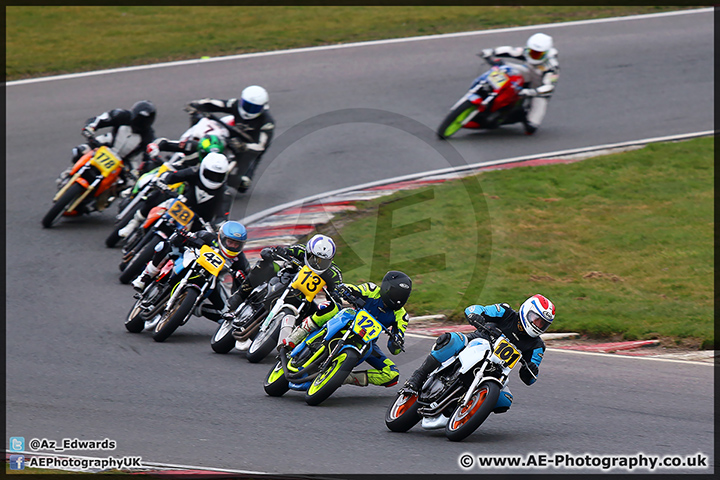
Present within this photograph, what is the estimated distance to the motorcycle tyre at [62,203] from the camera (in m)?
13.9

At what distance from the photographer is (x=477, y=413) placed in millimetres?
7680

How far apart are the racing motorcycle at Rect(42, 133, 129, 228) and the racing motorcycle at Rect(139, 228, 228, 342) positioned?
394 centimetres

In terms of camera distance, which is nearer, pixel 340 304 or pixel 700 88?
A: pixel 340 304

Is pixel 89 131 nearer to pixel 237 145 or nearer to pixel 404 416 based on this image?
pixel 237 145

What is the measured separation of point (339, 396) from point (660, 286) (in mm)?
5727

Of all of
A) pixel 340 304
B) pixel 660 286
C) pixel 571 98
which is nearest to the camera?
pixel 340 304

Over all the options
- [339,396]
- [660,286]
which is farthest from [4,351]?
[660,286]

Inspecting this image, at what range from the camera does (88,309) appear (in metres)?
11.8

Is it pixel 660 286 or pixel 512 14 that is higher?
pixel 512 14

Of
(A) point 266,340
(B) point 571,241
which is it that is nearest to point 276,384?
(A) point 266,340

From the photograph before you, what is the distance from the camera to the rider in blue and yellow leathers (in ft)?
28.1

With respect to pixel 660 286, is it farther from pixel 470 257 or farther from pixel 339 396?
Result: pixel 339 396

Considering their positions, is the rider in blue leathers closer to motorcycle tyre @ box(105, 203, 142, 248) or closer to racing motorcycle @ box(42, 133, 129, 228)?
motorcycle tyre @ box(105, 203, 142, 248)

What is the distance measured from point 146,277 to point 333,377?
372 centimetres
